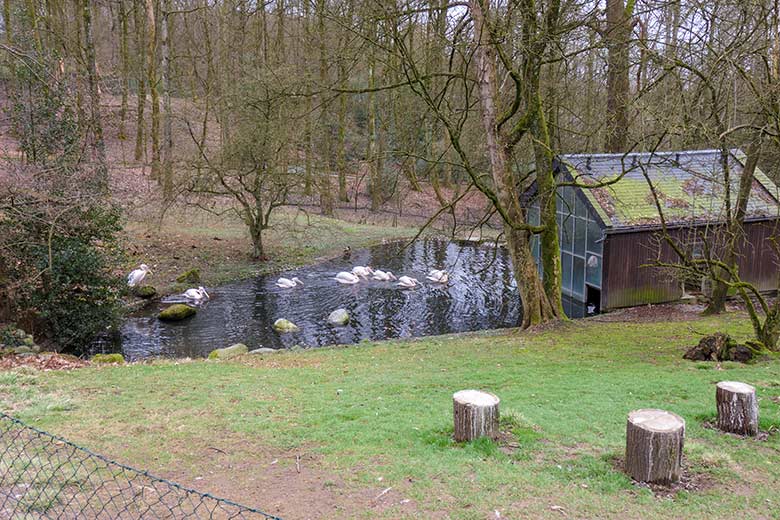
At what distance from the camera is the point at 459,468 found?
21.0 feet

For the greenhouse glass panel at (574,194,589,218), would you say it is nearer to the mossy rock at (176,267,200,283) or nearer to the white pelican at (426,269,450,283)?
the white pelican at (426,269,450,283)

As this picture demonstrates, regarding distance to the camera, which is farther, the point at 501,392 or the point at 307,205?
the point at 307,205

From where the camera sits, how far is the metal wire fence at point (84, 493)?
567 centimetres

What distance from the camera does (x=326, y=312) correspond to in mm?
20281

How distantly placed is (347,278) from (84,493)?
17.6m

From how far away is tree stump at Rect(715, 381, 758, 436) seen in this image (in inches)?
288

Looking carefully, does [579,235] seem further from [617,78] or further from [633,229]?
[617,78]

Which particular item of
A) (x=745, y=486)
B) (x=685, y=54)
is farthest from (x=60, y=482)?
(x=685, y=54)

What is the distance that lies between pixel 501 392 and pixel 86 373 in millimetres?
7051

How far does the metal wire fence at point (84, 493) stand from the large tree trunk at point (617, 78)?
12.1 metres

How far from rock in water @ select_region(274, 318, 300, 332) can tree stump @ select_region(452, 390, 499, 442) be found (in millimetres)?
11851

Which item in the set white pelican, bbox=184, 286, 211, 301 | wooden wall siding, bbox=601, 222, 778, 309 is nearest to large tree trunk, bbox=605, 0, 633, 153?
wooden wall siding, bbox=601, 222, 778, 309

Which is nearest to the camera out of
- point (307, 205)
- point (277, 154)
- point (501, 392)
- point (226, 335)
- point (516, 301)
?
point (501, 392)

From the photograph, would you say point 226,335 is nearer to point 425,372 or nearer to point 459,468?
point 425,372
